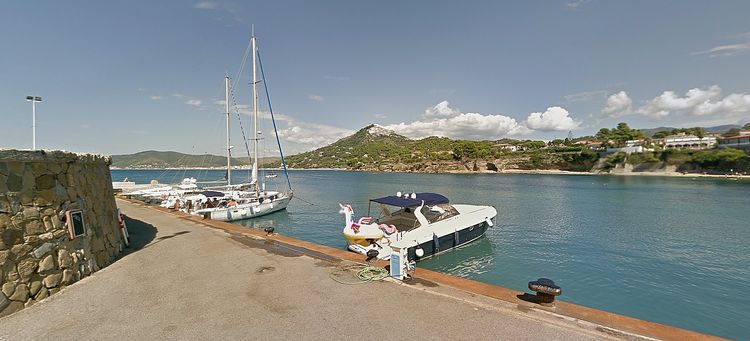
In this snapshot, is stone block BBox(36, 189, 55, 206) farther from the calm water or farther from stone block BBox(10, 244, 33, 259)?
the calm water

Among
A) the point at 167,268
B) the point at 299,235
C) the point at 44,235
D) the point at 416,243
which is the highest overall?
the point at 44,235

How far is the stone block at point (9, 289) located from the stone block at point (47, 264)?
51 cm

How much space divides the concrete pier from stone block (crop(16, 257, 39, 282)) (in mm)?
567

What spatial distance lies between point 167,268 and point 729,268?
2265 cm

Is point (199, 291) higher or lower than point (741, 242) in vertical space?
higher

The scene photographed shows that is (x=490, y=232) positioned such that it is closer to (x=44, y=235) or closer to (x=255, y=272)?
(x=255, y=272)

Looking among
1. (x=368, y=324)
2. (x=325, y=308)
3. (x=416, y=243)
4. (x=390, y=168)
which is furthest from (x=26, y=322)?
(x=390, y=168)

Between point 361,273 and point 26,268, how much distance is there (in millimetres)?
6280

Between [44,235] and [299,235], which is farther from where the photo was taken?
[299,235]

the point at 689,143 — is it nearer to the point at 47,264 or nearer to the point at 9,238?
the point at 47,264

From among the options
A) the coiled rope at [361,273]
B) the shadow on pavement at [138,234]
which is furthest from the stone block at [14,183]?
the coiled rope at [361,273]

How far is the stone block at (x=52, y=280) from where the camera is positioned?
593 centimetres

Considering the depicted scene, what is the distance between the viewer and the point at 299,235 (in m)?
21.2

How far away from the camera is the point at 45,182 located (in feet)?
20.5
